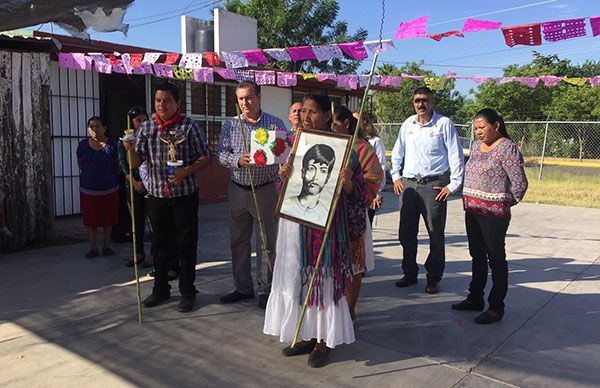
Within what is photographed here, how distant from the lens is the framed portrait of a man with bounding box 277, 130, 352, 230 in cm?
290

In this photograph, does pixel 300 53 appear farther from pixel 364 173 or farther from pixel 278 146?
pixel 364 173

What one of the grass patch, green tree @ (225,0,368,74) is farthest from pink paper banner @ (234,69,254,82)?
green tree @ (225,0,368,74)

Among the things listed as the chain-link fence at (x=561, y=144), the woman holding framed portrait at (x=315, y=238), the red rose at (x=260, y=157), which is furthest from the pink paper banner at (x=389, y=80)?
the chain-link fence at (x=561, y=144)

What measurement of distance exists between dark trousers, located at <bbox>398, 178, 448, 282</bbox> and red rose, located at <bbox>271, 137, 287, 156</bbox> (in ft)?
5.67

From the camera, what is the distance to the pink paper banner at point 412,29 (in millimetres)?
4750

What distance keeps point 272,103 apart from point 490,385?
968cm

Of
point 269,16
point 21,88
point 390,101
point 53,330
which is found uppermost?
point 269,16

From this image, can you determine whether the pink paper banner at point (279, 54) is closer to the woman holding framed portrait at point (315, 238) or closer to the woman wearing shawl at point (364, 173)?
the woman wearing shawl at point (364, 173)

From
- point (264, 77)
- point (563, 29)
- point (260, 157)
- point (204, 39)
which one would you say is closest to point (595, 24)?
Answer: point (563, 29)

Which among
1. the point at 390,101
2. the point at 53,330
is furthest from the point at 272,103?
the point at 390,101

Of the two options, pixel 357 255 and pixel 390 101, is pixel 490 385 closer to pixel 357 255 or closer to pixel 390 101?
pixel 357 255

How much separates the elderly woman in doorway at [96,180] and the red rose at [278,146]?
3112mm

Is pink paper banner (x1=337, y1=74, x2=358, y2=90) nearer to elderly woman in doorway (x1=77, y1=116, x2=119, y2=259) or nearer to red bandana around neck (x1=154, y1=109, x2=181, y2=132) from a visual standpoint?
elderly woman in doorway (x1=77, y1=116, x2=119, y2=259)

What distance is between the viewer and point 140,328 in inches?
144
